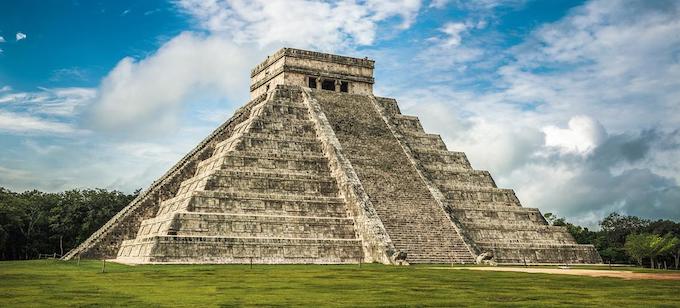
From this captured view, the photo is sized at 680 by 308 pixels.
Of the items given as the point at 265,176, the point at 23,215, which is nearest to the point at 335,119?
the point at 265,176

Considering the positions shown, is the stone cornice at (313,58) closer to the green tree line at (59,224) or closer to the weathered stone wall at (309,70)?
the weathered stone wall at (309,70)

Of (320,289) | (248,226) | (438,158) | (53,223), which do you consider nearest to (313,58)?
(438,158)

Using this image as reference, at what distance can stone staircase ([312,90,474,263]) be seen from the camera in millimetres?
28875

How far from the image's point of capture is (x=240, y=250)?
86.6ft

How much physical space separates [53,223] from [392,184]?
81.6ft

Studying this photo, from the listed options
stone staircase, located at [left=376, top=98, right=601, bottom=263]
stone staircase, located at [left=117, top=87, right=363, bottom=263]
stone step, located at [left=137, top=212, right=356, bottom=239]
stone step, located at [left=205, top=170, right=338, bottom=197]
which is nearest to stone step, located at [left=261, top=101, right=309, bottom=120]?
stone staircase, located at [left=117, top=87, right=363, bottom=263]

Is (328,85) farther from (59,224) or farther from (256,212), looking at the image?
(59,224)

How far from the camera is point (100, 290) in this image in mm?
14805

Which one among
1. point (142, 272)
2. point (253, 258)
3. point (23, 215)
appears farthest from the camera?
point (23, 215)

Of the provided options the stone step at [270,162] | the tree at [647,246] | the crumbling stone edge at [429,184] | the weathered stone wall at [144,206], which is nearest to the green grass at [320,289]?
the crumbling stone edge at [429,184]

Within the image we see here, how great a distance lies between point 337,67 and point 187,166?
39.1 feet

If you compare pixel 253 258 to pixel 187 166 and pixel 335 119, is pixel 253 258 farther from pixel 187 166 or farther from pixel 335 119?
pixel 335 119

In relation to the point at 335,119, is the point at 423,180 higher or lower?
lower

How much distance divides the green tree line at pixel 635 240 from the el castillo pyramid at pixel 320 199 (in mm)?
10249
